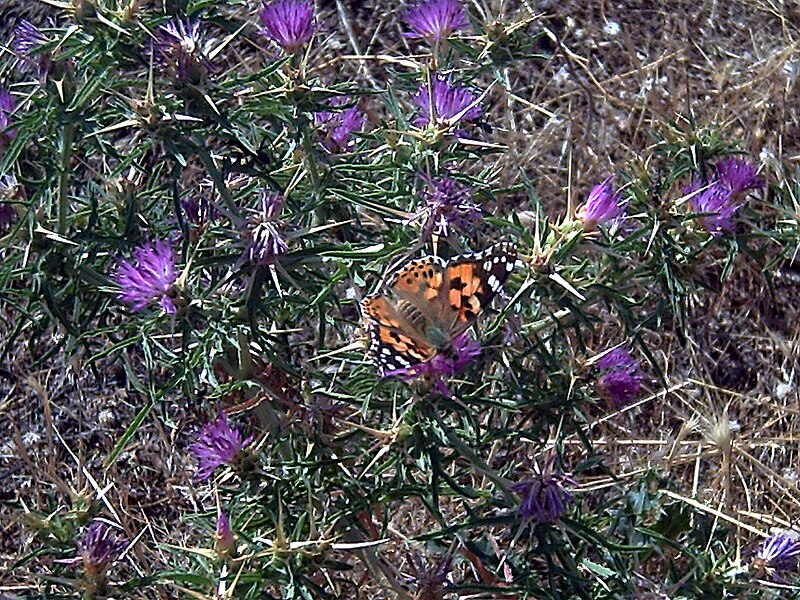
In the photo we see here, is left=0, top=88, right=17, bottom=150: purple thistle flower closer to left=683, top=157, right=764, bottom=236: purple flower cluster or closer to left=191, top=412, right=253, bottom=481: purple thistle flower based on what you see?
left=191, top=412, right=253, bottom=481: purple thistle flower

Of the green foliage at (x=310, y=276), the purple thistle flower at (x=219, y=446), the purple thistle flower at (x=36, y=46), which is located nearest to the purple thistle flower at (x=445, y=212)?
the green foliage at (x=310, y=276)

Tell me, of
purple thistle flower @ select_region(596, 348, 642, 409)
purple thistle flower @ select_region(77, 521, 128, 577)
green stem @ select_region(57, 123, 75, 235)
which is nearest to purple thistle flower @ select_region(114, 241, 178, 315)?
green stem @ select_region(57, 123, 75, 235)

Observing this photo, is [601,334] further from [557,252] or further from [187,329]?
[187,329]

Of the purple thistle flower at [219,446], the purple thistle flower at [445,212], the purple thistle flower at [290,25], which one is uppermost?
the purple thistle flower at [290,25]

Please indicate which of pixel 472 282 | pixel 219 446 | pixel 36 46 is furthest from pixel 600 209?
pixel 36 46

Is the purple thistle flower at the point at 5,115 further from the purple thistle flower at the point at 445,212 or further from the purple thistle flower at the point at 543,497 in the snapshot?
the purple thistle flower at the point at 543,497

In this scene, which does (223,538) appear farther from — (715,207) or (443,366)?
(715,207)

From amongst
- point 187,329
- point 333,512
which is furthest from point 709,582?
point 187,329
